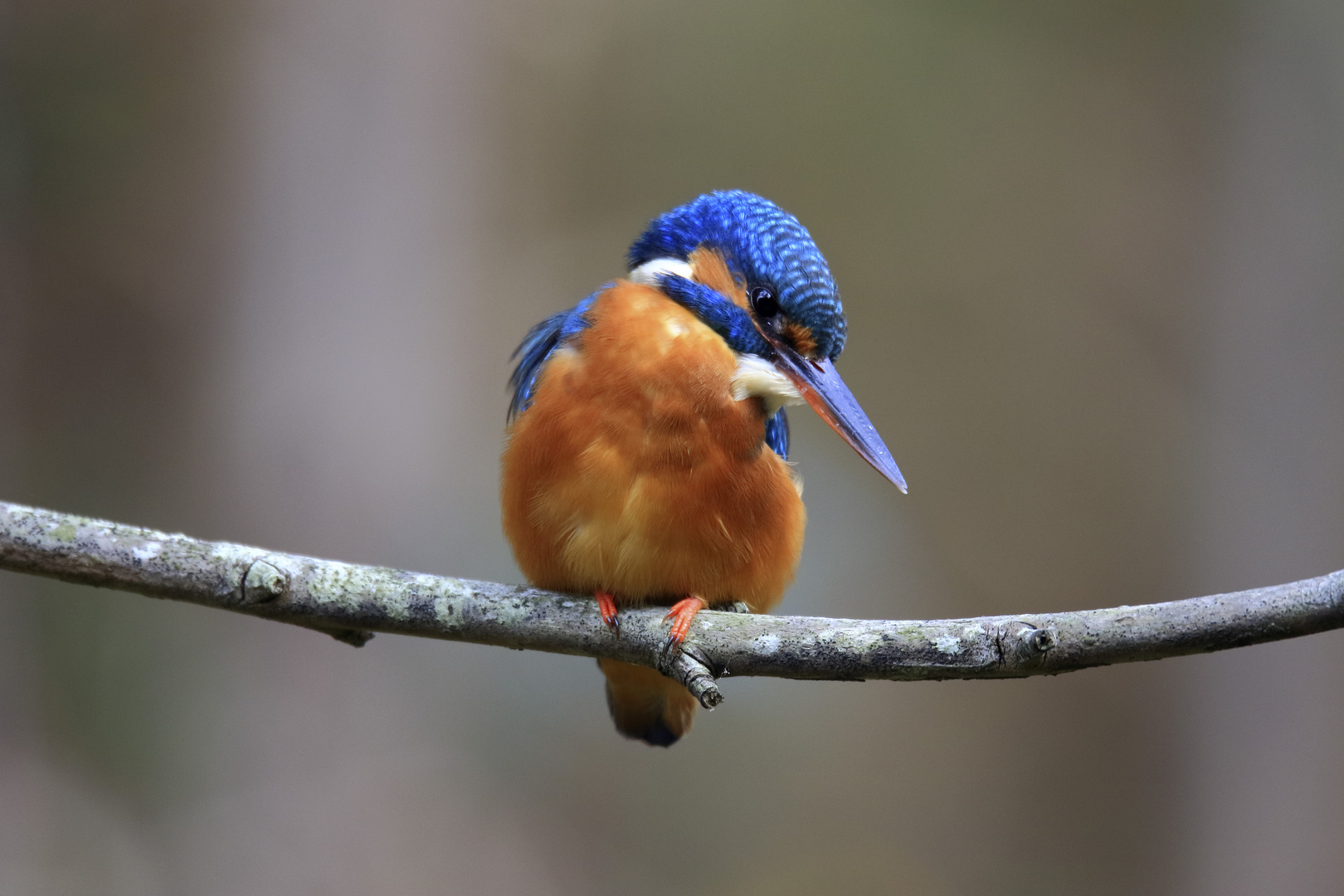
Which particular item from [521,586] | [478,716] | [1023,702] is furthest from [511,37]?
[1023,702]

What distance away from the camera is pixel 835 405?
6.55 feet

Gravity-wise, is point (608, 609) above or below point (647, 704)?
above

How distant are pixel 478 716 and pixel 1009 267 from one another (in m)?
3.14

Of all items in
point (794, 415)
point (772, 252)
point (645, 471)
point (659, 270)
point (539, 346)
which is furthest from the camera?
point (794, 415)

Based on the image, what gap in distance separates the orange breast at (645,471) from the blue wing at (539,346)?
12 centimetres

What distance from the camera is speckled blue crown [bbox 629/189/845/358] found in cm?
206

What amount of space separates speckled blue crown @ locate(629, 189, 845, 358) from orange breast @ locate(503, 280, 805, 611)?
0.54 ft

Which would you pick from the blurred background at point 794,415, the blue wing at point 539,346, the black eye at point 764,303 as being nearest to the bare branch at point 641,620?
the blue wing at point 539,346

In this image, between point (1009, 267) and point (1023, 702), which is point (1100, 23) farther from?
point (1023, 702)

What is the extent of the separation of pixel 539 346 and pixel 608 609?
0.74 meters

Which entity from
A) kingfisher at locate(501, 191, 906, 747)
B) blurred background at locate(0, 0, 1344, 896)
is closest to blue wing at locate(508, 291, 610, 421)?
kingfisher at locate(501, 191, 906, 747)

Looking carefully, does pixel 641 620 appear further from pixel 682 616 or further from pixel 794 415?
pixel 794 415

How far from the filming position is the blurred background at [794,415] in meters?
3.63

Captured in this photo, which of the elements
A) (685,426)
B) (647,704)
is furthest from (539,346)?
(647,704)
